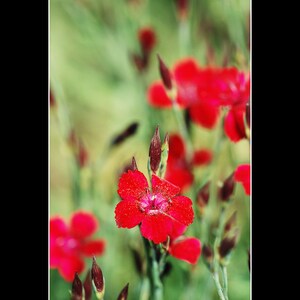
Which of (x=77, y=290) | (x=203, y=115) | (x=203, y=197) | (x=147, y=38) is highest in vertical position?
(x=147, y=38)

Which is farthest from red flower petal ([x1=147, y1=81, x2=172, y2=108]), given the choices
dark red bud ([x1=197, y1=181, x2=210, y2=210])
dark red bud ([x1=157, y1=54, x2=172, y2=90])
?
dark red bud ([x1=197, y1=181, x2=210, y2=210])

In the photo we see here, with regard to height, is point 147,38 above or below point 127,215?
above

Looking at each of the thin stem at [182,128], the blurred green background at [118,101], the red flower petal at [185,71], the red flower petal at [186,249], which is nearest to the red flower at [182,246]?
Answer: the red flower petal at [186,249]

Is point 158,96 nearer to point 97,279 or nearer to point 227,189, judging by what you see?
point 227,189

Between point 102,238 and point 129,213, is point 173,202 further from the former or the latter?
point 102,238

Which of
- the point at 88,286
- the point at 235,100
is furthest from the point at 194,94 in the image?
the point at 88,286

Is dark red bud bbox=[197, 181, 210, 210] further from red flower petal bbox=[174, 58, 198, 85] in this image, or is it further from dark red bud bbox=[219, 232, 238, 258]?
red flower petal bbox=[174, 58, 198, 85]
